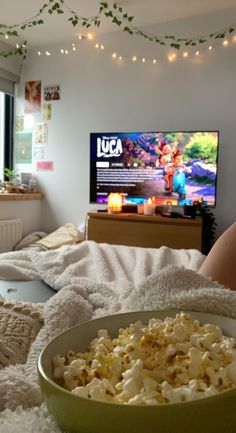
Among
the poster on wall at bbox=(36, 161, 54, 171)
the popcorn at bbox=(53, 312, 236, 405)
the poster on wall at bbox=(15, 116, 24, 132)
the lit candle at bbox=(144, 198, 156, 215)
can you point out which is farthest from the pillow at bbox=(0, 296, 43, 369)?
the poster on wall at bbox=(15, 116, 24, 132)

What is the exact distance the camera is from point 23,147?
11.2 ft

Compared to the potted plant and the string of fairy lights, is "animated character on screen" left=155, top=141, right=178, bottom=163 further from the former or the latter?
the potted plant

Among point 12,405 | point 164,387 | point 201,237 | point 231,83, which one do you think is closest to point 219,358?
point 164,387

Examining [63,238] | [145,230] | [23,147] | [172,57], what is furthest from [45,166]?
[172,57]

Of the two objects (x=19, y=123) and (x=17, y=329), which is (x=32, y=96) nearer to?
(x=19, y=123)

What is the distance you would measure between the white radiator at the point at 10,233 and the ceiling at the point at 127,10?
1602mm

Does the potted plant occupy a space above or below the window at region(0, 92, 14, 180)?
below

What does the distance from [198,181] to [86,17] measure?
5.02 feet

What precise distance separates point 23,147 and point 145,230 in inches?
61.5

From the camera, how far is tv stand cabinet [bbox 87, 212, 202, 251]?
98.2 inches

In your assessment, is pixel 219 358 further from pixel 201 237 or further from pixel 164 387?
pixel 201 237

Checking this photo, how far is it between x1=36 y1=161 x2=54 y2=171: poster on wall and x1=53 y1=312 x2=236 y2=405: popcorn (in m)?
3.14

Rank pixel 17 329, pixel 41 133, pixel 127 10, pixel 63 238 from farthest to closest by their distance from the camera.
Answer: pixel 41 133
pixel 63 238
pixel 127 10
pixel 17 329

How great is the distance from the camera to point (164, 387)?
235 millimetres
